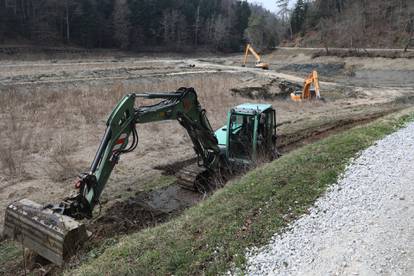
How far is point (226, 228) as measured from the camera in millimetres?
6730

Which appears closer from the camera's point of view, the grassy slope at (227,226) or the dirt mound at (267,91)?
the grassy slope at (227,226)

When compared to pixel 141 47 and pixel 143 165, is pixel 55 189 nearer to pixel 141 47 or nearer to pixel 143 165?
pixel 143 165

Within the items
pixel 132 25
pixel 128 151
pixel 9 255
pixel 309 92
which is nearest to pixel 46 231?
pixel 9 255

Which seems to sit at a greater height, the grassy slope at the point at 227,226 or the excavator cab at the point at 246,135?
the excavator cab at the point at 246,135

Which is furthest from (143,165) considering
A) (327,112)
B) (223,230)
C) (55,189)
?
(327,112)

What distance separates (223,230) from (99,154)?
8.69 feet

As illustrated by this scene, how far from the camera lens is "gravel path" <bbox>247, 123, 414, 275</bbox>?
5.66 metres

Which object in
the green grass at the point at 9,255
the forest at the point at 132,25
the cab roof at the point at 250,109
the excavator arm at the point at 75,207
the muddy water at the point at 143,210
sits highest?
the forest at the point at 132,25

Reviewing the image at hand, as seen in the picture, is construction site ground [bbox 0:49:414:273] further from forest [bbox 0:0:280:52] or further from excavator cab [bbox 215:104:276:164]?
forest [bbox 0:0:280:52]

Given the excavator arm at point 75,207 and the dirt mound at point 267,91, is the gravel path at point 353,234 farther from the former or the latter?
the dirt mound at point 267,91

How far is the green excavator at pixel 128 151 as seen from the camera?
269 inches

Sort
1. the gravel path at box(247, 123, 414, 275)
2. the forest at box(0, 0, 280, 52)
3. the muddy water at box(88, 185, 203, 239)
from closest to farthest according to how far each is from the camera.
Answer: the gravel path at box(247, 123, 414, 275), the muddy water at box(88, 185, 203, 239), the forest at box(0, 0, 280, 52)

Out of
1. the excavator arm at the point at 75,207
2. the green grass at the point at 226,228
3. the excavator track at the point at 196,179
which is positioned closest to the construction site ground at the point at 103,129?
the excavator track at the point at 196,179

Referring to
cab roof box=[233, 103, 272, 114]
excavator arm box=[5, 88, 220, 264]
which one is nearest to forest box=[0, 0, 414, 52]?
cab roof box=[233, 103, 272, 114]
